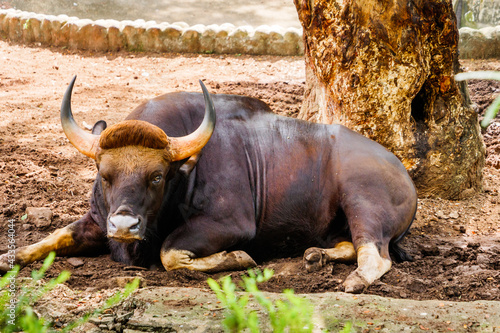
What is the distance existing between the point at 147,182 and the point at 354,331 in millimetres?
1867

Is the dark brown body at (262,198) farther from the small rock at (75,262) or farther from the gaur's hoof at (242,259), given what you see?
the small rock at (75,262)

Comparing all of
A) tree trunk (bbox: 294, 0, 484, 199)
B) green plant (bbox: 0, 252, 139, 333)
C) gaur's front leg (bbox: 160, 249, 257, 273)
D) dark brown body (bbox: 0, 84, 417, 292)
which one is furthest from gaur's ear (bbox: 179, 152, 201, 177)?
tree trunk (bbox: 294, 0, 484, 199)

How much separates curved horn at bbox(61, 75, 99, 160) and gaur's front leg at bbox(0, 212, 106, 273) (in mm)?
721

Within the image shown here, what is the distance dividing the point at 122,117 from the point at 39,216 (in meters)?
2.74

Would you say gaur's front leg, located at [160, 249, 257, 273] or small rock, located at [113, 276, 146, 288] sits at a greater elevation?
small rock, located at [113, 276, 146, 288]

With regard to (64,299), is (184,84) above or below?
above

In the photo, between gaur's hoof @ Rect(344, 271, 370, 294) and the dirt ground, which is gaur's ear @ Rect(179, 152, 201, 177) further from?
gaur's hoof @ Rect(344, 271, 370, 294)

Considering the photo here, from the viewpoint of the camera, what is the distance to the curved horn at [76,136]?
4.21m

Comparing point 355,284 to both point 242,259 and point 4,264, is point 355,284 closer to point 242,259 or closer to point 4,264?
point 242,259

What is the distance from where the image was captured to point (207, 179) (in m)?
4.57

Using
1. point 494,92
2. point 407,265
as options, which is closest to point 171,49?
point 494,92

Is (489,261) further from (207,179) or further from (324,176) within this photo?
(207,179)

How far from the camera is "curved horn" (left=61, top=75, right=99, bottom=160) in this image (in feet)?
13.8

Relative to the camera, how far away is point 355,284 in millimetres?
3885
